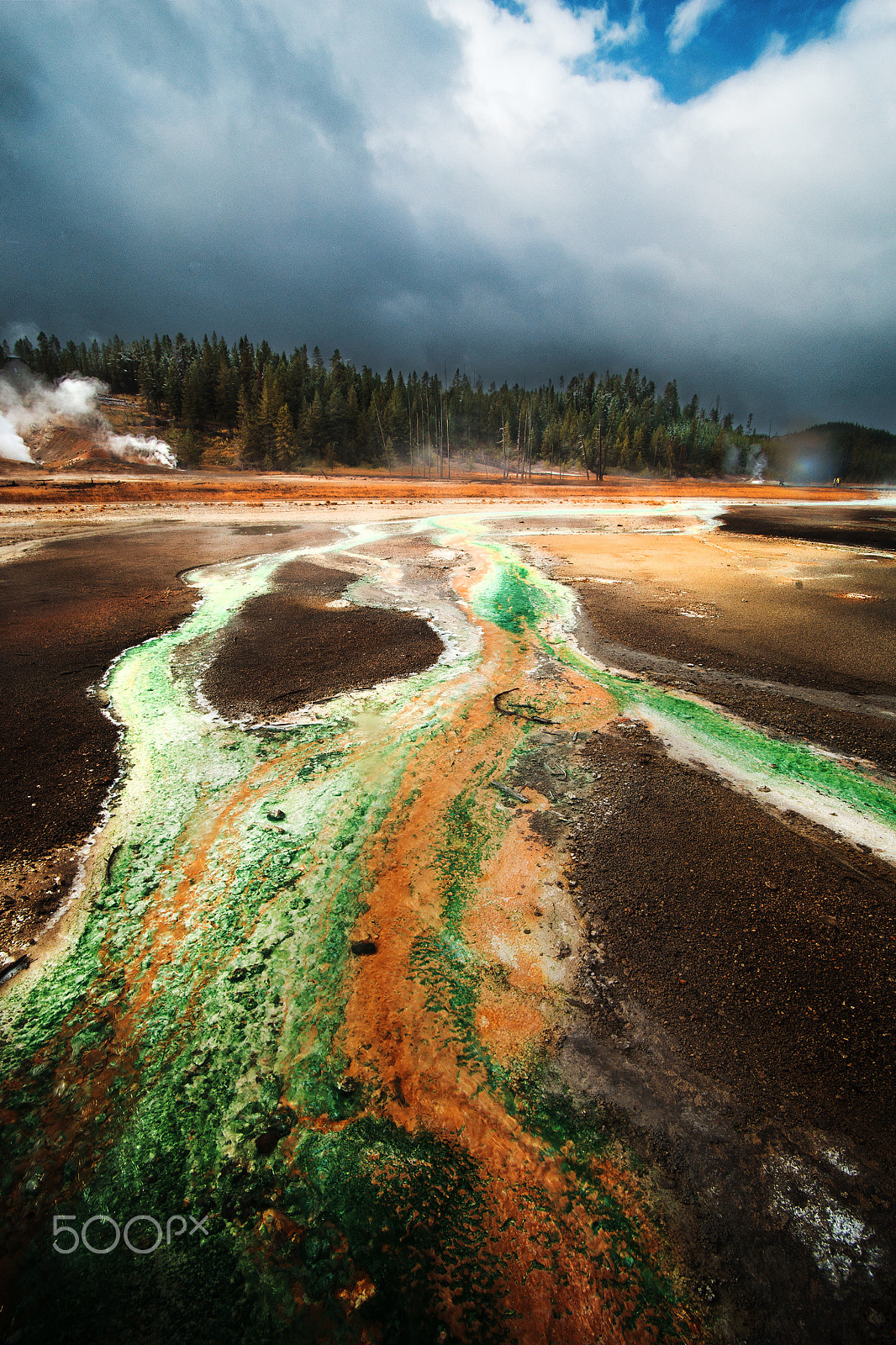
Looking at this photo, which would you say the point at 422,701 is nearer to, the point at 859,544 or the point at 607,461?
the point at 859,544

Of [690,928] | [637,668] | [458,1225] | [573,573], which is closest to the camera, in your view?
[458,1225]

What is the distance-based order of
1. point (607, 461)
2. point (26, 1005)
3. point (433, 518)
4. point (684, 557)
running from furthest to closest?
point (607, 461), point (433, 518), point (684, 557), point (26, 1005)

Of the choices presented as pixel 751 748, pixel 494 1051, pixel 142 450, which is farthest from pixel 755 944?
pixel 142 450

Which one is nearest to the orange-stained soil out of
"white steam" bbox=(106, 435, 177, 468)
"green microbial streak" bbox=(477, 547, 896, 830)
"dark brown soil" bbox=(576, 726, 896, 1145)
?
"dark brown soil" bbox=(576, 726, 896, 1145)

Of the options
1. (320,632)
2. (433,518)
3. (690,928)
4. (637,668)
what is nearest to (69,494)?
(433,518)

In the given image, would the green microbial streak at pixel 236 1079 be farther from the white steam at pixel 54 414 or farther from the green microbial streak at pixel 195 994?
the white steam at pixel 54 414

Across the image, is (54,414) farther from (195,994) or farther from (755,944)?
(755,944)
